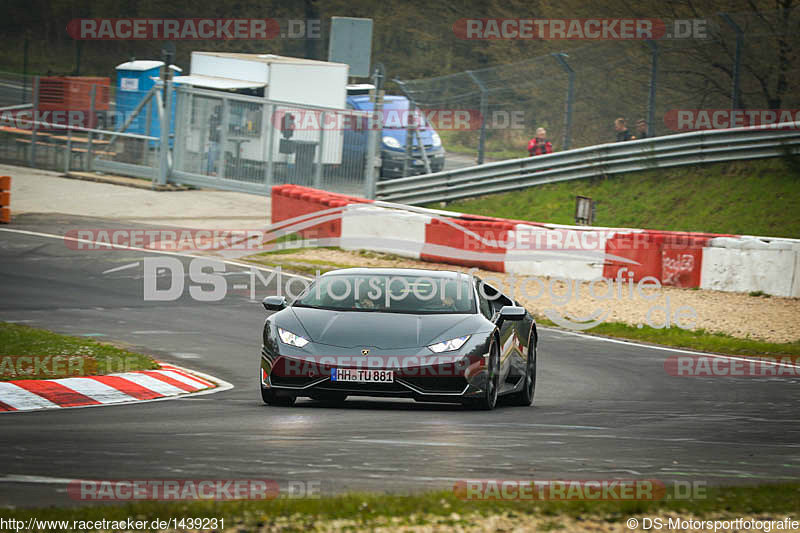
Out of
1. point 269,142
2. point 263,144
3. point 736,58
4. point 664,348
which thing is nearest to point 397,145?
point 269,142

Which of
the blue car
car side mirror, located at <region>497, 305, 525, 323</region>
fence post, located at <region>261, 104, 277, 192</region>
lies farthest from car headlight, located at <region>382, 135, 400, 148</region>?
car side mirror, located at <region>497, 305, 525, 323</region>

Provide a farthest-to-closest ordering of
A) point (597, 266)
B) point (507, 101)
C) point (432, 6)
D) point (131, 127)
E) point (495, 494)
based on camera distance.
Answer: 1. point (432, 6)
2. point (131, 127)
3. point (507, 101)
4. point (597, 266)
5. point (495, 494)

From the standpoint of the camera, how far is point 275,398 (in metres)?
10.0

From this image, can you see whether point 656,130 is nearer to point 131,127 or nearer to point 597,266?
point 597,266

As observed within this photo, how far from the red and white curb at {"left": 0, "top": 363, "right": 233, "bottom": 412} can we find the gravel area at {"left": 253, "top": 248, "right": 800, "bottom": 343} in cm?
802

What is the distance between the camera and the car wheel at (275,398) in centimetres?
996

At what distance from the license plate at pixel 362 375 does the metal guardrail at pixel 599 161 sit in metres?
17.1

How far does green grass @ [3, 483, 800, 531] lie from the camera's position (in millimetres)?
5301

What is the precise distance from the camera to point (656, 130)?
25.7 metres

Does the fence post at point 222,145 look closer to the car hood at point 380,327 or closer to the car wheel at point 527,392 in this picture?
the car wheel at point 527,392

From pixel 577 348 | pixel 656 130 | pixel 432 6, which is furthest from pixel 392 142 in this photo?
pixel 432 6

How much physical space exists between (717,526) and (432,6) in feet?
170

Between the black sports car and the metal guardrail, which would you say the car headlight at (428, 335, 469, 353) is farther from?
the metal guardrail

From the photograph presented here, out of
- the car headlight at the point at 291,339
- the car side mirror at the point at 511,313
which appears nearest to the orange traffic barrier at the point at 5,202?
the car headlight at the point at 291,339
